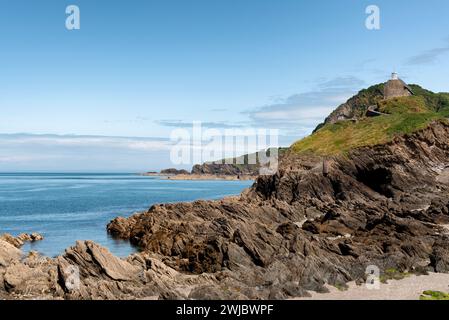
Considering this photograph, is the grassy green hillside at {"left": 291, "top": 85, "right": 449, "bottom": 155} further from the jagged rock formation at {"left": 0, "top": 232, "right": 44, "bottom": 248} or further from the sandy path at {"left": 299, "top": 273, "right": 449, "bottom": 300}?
the sandy path at {"left": 299, "top": 273, "right": 449, "bottom": 300}

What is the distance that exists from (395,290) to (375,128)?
101827 mm

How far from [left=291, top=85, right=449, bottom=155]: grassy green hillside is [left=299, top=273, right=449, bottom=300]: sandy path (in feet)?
263

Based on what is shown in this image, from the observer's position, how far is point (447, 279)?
39875 mm

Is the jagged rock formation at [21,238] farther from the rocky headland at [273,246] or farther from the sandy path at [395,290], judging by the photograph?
the sandy path at [395,290]

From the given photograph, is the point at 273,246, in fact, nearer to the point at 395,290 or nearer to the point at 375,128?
the point at 395,290

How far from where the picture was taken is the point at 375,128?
133m

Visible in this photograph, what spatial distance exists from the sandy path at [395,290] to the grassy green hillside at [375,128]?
80149mm

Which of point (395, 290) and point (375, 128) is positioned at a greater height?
point (375, 128)

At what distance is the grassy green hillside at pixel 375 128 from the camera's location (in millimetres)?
121269

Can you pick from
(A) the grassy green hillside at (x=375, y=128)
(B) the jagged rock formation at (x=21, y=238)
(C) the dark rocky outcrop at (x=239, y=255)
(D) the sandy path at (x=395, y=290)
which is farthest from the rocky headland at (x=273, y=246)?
(A) the grassy green hillside at (x=375, y=128)

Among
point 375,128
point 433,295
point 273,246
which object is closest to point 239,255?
point 273,246

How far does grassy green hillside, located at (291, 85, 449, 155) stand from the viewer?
121 m
